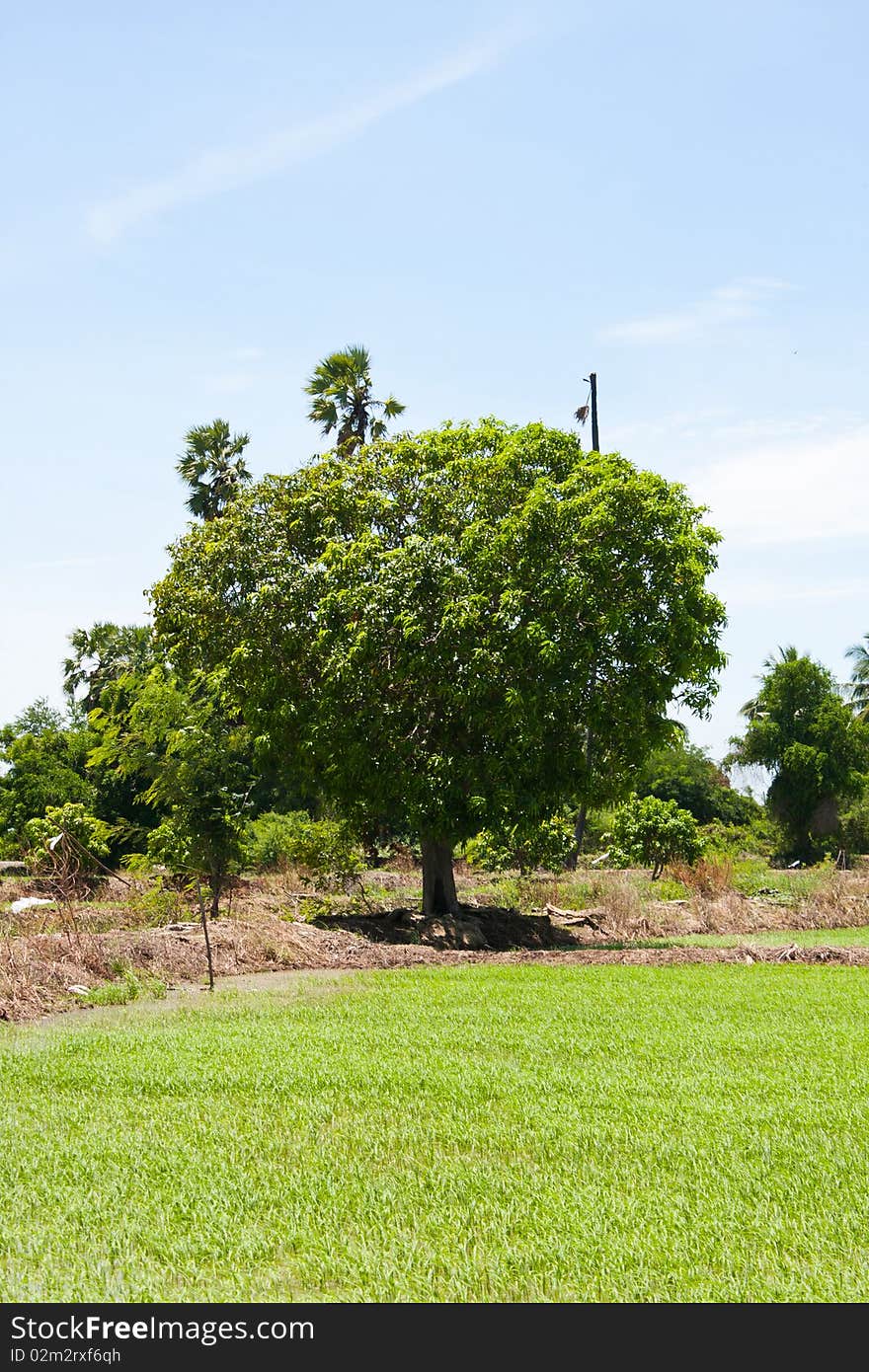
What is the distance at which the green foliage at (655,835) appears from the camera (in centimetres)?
2983

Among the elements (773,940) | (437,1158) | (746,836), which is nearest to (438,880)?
(773,940)

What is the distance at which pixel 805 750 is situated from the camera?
45688 millimetres

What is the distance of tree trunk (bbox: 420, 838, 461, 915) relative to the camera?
20.5m

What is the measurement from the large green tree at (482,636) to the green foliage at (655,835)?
10.7 meters

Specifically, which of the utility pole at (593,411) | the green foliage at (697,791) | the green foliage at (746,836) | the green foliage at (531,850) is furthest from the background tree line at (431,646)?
the green foliage at (697,791)

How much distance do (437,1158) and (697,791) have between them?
4291 centimetres

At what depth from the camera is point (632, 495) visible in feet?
60.3

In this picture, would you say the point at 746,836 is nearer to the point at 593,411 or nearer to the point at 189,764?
the point at 593,411

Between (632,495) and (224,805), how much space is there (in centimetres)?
1083

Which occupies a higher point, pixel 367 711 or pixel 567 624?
pixel 567 624

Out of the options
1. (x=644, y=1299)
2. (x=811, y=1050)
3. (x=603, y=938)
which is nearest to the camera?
(x=644, y=1299)
